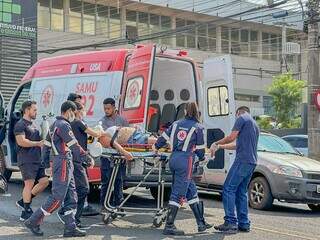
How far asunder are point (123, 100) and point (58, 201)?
9.68ft

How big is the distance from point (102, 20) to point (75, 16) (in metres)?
1.85

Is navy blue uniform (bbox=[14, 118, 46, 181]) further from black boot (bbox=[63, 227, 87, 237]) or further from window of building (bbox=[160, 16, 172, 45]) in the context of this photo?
window of building (bbox=[160, 16, 172, 45])

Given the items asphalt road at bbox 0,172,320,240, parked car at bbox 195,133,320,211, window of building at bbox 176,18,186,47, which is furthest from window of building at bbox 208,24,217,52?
asphalt road at bbox 0,172,320,240

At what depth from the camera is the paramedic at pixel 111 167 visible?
30.3 ft

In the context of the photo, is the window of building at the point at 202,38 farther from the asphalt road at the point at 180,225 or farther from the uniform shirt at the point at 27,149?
the uniform shirt at the point at 27,149

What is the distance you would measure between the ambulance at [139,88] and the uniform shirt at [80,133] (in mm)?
968

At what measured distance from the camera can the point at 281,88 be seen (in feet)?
133

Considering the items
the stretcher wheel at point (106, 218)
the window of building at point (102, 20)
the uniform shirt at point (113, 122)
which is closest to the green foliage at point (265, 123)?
the window of building at point (102, 20)

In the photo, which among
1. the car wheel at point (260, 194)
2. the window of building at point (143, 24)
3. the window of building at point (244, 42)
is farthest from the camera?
the window of building at point (244, 42)

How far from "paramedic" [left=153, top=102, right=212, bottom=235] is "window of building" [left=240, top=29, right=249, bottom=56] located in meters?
39.9

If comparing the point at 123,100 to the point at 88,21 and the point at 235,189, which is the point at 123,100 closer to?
the point at 235,189

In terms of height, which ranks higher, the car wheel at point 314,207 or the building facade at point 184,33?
the building facade at point 184,33

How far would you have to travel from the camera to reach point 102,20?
38.6 metres

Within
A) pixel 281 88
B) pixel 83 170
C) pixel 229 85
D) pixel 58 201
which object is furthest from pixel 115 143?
pixel 281 88
